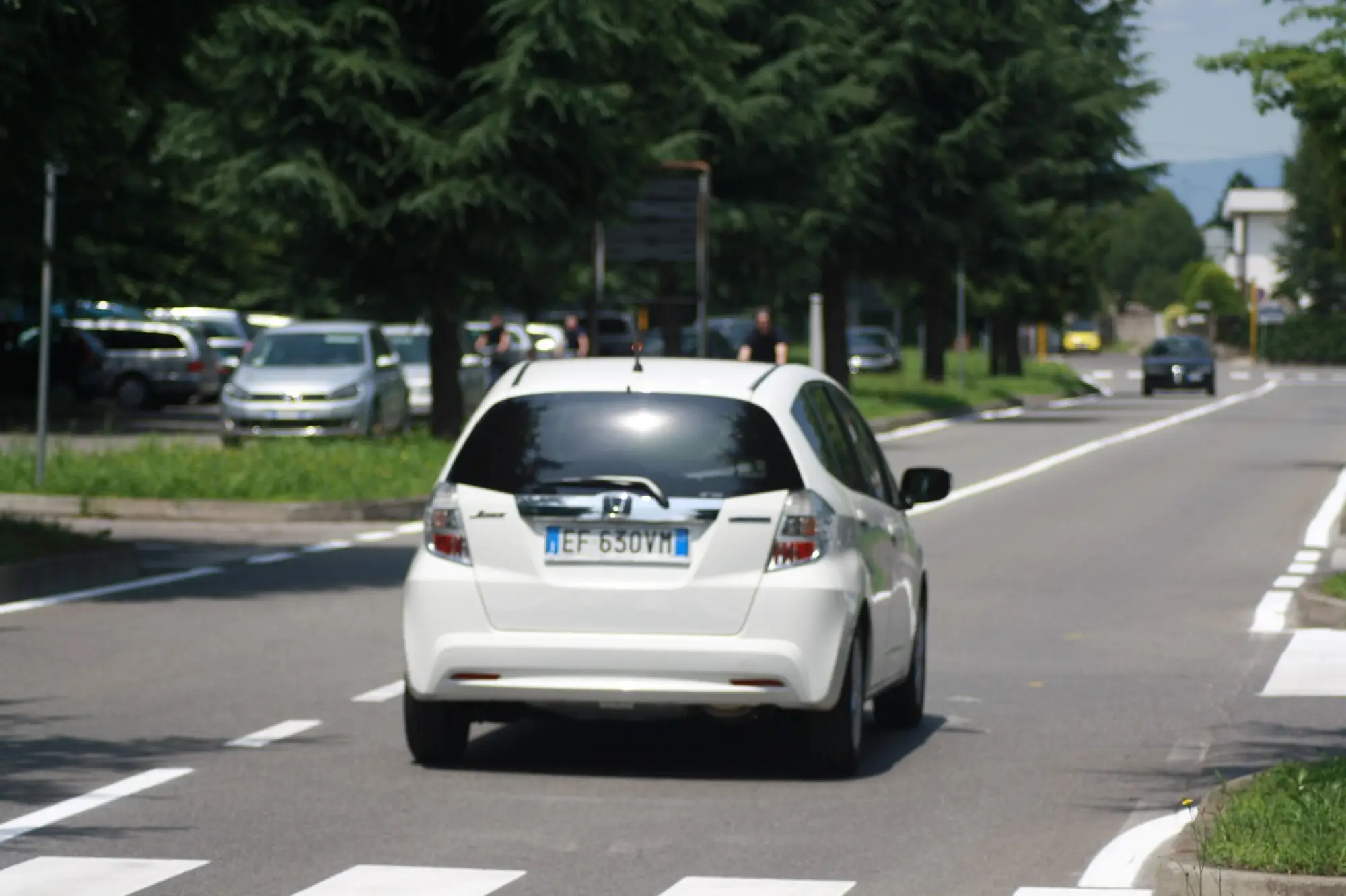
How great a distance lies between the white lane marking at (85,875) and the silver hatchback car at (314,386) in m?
25.7

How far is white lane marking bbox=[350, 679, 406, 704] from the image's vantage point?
489 inches

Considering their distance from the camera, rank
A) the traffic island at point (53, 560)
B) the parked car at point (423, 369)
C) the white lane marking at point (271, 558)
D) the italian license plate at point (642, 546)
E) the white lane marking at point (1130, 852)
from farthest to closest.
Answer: the parked car at point (423, 369)
the white lane marking at point (271, 558)
the traffic island at point (53, 560)
the italian license plate at point (642, 546)
the white lane marking at point (1130, 852)

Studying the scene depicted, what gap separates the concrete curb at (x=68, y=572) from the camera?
17031mm

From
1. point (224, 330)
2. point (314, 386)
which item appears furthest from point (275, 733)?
point (224, 330)

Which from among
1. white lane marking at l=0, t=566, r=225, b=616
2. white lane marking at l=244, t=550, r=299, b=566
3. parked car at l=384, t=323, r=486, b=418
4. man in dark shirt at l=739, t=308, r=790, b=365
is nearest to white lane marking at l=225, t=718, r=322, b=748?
white lane marking at l=0, t=566, r=225, b=616

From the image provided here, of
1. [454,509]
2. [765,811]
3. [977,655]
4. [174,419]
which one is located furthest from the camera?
[174,419]

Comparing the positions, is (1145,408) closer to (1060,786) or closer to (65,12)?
(65,12)

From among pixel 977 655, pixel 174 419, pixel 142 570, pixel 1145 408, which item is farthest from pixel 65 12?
pixel 1145 408

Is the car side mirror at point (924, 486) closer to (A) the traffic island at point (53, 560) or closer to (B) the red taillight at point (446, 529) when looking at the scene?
(B) the red taillight at point (446, 529)

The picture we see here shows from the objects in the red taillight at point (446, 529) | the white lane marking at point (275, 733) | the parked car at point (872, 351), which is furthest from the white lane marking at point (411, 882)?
the parked car at point (872, 351)

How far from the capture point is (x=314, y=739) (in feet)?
36.5

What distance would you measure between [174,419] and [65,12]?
107 feet

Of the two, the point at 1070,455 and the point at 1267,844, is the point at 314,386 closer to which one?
the point at 1070,455

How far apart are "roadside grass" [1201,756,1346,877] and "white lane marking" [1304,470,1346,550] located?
532 inches
